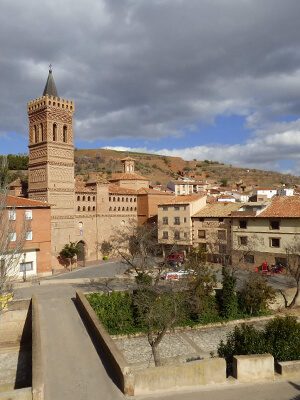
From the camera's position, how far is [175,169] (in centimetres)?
14388

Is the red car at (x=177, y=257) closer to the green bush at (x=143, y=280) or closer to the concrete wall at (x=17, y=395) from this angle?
the green bush at (x=143, y=280)

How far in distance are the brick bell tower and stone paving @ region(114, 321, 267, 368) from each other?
19264mm

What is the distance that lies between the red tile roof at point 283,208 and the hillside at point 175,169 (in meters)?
71.6

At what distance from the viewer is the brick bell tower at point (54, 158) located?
40.5 metres

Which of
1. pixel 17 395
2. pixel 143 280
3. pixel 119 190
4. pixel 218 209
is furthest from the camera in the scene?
pixel 119 190

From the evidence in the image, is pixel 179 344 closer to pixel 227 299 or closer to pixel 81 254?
pixel 227 299

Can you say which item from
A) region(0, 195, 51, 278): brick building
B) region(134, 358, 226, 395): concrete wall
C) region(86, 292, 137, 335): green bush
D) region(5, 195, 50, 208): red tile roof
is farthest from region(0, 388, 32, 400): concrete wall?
region(5, 195, 50, 208): red tile roof

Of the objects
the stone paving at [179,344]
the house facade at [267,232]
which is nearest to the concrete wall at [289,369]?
the stone paving at [179,344]

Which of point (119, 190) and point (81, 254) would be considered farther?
point (119, 190)

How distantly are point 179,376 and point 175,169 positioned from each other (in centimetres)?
13430

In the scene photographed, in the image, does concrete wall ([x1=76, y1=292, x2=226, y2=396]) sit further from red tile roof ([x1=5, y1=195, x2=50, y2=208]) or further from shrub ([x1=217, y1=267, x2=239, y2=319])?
red tile roof ([x1=5, y1=195, x2=50, y2=208])

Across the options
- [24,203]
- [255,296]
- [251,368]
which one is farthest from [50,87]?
[251,368]

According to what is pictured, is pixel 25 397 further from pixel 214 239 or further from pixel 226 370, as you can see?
pixel 214 239

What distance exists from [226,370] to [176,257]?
33.5m
